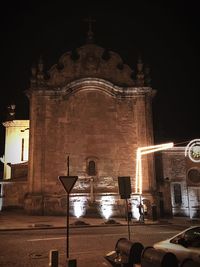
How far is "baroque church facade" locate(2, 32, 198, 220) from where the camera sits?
99.6 feet

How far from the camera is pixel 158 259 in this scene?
287 inches

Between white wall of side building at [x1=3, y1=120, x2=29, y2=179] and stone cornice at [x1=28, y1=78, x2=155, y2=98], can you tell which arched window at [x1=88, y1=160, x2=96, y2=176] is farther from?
white wall of side building at [x1=3, y1=120, x2=29, y2=179]

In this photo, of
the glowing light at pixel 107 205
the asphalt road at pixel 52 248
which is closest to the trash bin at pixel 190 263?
the asphalt road at pixel 52 248

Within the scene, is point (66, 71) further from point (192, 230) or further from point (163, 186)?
point (192, 230)

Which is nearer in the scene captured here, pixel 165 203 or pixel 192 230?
pixel 192 230

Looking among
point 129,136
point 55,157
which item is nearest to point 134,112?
point 129,136

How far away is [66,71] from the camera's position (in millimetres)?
33469

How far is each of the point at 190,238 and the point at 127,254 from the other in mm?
1760

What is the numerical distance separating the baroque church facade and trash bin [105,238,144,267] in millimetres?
20335

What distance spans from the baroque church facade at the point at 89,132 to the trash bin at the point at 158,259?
22.1 m

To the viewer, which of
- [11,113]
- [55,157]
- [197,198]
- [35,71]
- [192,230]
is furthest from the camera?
[11,113]

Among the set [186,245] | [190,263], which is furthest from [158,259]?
[186,245]

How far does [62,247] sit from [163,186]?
21730 mm

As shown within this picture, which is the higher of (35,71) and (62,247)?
(35,71)
